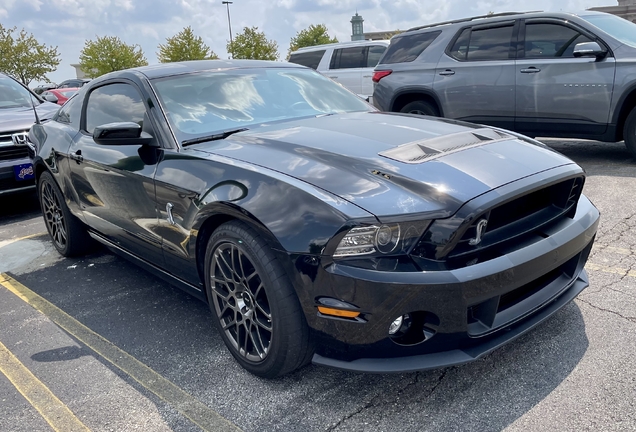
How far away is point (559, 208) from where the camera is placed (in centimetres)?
269

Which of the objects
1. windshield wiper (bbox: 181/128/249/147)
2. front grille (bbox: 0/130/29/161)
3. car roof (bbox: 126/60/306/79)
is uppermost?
car roof (bbox: 126/60/306/79)

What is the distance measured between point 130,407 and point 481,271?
1687mm

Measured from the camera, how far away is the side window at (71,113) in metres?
4.37

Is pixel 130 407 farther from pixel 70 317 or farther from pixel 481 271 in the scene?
pixel 481 271

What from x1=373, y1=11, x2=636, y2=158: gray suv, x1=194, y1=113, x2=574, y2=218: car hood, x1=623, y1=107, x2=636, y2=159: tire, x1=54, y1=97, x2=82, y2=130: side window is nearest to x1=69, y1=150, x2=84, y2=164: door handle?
x1=54, y1=97, x2=82, y2=130: side window

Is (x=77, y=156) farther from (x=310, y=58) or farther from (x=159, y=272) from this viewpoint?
(x=310, y=58)

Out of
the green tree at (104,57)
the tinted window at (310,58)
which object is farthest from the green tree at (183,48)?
the tinted window at (310,58)

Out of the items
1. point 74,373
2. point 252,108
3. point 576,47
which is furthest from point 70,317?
point 576,47

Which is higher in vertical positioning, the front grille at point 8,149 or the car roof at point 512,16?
the car roof at point 512,16

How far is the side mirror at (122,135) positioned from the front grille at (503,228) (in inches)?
72.3

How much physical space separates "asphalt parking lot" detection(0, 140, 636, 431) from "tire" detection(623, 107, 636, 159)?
9.34ft

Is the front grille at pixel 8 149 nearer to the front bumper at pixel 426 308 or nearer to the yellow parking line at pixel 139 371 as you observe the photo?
the yellow parking line at pixel 139 371

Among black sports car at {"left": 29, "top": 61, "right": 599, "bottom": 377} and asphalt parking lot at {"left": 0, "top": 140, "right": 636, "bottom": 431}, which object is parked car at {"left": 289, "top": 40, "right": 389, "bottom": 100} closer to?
black sports car at {"left": 29, "top": 61, "right": 599, "bottom": 377}

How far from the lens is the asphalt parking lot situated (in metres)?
2.28
